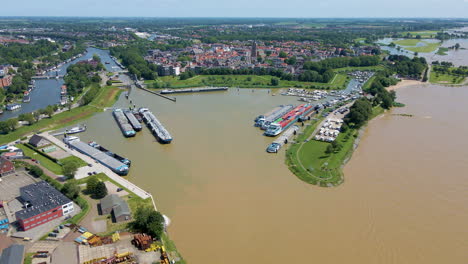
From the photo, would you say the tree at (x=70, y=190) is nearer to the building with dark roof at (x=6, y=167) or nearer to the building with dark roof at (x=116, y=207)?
the building with dark roof at (x=116, y=207)

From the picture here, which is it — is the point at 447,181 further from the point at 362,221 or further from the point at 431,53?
the point at 431,53

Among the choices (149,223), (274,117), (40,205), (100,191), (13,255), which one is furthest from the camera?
(274,117)

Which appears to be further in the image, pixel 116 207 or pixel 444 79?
pixel 444 79

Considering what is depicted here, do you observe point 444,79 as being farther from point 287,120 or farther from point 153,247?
point 153,247

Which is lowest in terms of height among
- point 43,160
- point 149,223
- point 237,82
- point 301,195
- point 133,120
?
point 301,195

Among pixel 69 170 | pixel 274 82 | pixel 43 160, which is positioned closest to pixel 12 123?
pixel 43 160

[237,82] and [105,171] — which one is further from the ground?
[237,82]
